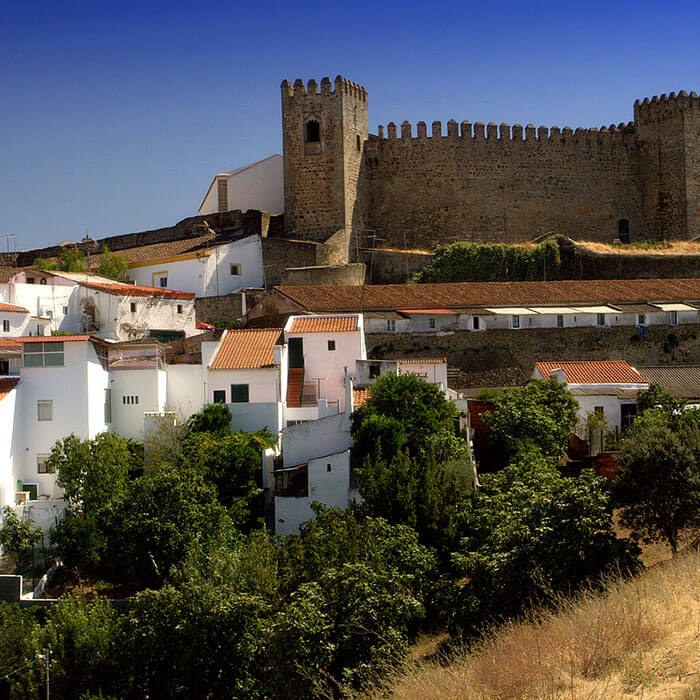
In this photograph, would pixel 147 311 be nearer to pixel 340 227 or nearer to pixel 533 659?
pixel 340 227

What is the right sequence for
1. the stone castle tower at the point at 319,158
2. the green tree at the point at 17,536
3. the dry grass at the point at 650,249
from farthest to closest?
the stone castle tower at the point at 319,158 → the dry grass at the point at 650,249 → the green tree at the point at 17,536

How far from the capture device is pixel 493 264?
3697 centimetres

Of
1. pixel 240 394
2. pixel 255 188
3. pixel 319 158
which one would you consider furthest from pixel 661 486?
pixel 255 188

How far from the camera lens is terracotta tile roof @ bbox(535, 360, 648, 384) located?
87.9 ft

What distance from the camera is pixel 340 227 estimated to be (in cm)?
3775

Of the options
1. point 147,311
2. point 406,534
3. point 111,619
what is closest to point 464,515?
point 406,534

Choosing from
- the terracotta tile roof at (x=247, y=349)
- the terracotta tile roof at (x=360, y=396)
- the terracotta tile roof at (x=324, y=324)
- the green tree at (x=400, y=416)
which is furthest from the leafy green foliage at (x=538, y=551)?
the terracotta tile roof at (x=324, y=324)

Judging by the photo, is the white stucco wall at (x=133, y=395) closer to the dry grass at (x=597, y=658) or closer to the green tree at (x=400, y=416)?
the green tree at (x=400, y=416)

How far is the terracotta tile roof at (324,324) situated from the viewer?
27.5 meters

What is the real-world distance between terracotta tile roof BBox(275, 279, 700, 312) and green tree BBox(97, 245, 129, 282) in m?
6.17

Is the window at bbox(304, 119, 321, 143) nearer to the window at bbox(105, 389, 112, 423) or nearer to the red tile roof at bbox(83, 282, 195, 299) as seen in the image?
the red tile roof at bbox(83, 282, 195, 299)

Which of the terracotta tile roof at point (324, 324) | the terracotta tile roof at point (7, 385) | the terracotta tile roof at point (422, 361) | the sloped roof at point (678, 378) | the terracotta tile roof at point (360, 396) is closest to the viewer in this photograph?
the terracotta tile roof at point (7, 385)

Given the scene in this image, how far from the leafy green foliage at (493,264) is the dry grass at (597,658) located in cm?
2234

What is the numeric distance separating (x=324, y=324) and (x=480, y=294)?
5.97 metres
